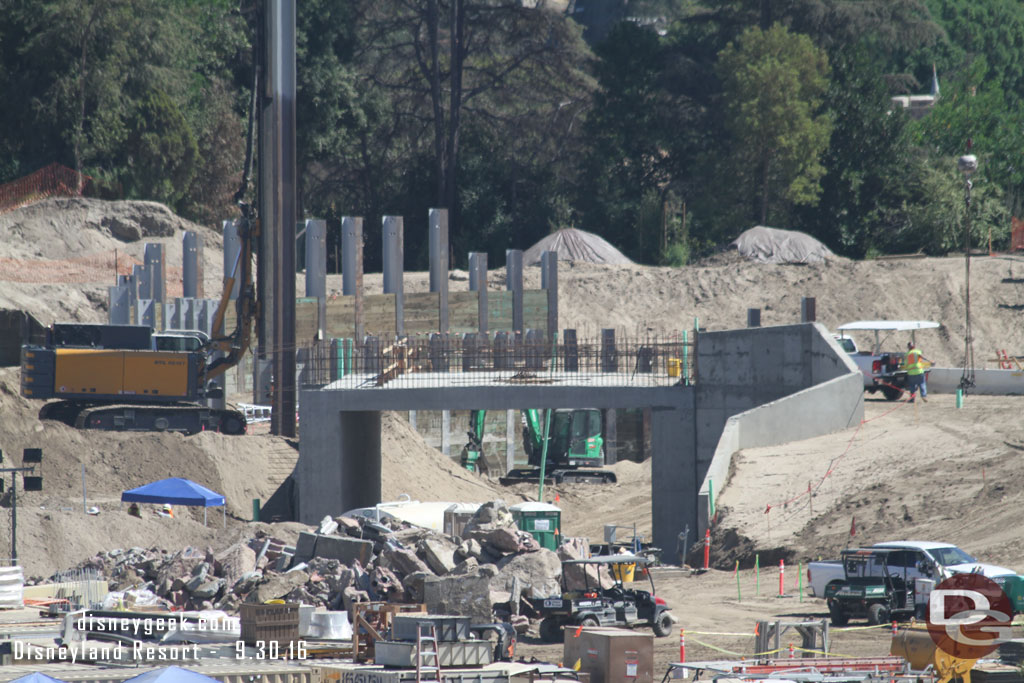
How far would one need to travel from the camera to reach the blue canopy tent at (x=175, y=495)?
29.5 meters

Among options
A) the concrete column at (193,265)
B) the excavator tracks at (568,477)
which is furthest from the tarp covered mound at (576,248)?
the excavator tracks at (568,477)

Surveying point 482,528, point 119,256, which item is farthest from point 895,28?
point 482,528

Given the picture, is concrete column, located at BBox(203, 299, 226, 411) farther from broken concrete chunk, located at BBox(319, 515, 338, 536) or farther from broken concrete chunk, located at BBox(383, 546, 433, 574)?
broken concrete chunk, located at BBox(383, 546, 433, 574)

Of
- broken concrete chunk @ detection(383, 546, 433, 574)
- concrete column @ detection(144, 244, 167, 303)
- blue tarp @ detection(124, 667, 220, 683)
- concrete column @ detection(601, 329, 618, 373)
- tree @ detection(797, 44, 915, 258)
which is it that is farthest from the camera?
tree @ detection(797, 44, 915, 258)

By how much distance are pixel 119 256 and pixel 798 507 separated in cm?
3517

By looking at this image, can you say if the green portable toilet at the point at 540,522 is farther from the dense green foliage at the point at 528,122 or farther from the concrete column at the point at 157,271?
the dense green foliage at the point at 528,122

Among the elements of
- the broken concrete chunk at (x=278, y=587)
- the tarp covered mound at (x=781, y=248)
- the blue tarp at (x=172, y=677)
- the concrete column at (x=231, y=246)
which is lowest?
the broken concrete chunk at (x=278, y=587)

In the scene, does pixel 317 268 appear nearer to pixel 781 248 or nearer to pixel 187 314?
pixel 187 314

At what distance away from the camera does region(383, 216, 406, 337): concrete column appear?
Result: 42.7 m

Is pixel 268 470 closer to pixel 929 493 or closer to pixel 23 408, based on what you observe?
pixel 23 408

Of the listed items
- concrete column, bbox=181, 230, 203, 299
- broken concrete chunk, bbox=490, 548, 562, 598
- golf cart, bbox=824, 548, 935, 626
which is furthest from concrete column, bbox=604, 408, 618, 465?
golf cart, bbox=824, 548, 935, 626

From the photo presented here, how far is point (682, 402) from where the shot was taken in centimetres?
3278

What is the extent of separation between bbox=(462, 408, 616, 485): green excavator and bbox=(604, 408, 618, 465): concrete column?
2.17 meters

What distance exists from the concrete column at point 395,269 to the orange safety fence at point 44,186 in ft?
69.9
